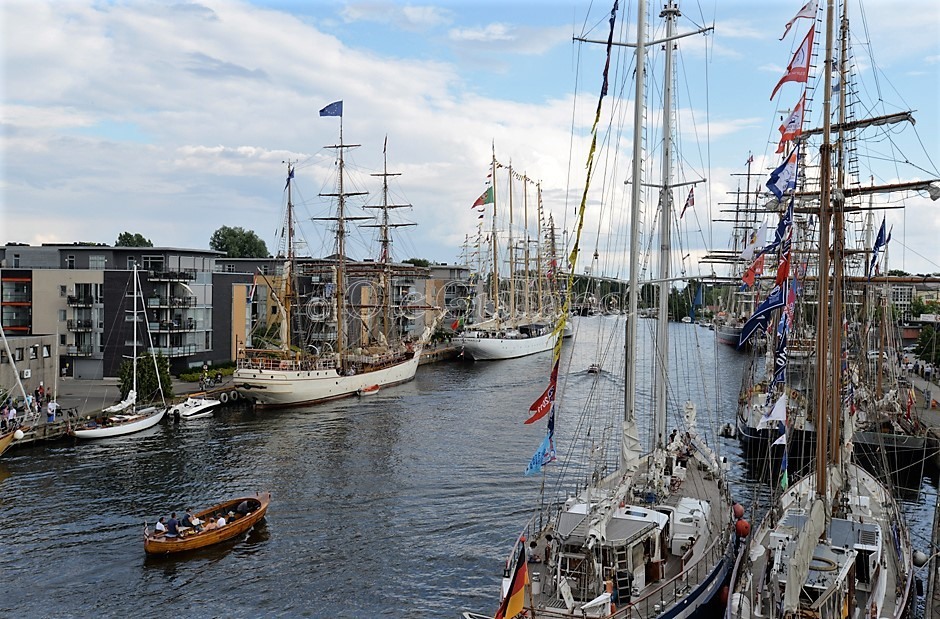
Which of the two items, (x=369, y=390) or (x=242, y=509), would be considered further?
(x=369, y=390)

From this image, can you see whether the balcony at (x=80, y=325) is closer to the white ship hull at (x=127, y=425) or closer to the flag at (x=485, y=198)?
the white ship hull at (x=127, y=425)

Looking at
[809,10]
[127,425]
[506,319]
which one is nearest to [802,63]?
[809,10]

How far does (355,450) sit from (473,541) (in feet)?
59.3

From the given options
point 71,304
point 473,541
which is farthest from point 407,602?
point 71,304

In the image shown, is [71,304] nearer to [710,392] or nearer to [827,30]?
[710,392]

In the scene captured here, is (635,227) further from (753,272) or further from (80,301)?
(80,301)

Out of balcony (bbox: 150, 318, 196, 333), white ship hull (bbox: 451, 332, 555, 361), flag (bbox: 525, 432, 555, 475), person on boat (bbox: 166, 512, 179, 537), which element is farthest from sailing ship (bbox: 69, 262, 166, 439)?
white ship hull (bbox: 451, 332, 555, 361)

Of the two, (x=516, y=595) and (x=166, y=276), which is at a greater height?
(x=166, y=276)

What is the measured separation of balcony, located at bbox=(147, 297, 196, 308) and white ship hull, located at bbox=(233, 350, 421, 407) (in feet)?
33.4

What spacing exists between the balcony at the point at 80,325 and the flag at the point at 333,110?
2738 cm

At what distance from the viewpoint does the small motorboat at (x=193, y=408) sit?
5619 cm

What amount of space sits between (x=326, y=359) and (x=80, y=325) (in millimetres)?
21338

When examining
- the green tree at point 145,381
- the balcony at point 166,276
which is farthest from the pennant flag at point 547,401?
the balcony at point 166,276

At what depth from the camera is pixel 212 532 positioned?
103 ft
